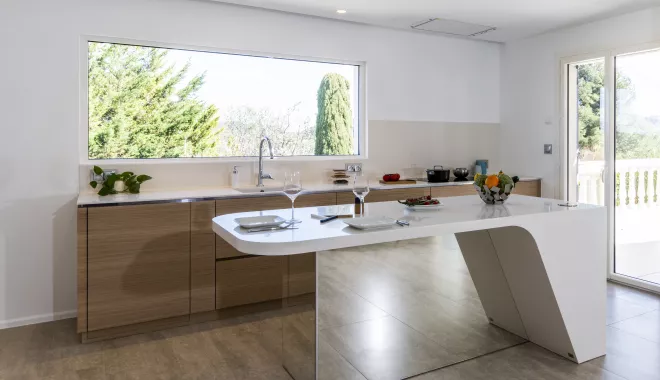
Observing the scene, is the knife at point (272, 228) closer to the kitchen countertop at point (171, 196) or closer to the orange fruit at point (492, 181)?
the orange fruit at point (492, 181)

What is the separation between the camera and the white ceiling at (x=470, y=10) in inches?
149

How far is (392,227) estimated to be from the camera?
6.77ft

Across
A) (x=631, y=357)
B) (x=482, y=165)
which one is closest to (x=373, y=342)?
(x=631, y=357)

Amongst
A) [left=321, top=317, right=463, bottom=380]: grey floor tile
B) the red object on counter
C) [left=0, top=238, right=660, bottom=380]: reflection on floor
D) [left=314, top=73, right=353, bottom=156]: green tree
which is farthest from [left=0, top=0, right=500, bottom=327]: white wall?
[left=321, top=317, right=463, bottom=380]: grey floor tile

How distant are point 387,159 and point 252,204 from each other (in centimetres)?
175

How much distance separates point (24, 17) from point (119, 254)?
1747 millimetres

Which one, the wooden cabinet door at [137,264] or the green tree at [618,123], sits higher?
the green tree at [618,123]

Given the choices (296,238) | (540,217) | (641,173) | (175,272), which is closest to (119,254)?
(175,272)

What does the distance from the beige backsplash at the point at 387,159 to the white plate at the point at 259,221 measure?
1730mm

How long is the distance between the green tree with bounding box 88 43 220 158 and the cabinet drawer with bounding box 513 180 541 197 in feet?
9.84

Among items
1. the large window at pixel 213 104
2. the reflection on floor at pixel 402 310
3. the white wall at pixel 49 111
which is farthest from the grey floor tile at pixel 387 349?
the large window at pixel 213 104

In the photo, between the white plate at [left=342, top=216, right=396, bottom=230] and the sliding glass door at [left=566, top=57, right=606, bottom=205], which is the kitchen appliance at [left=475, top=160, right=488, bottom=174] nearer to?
the sliding glass door at [left=566, top=57, right=606, bottom=205]

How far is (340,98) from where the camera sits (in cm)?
455

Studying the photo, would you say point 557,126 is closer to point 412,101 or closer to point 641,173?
point 641,173
